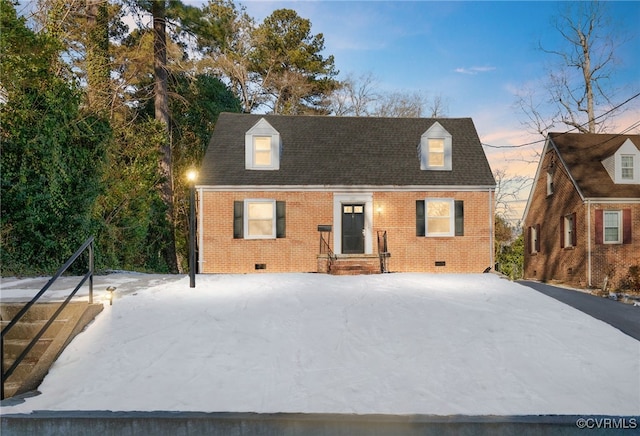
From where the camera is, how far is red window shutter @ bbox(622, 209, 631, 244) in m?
17.1

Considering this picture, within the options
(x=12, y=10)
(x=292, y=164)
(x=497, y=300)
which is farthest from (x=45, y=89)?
(x=497, y=300)

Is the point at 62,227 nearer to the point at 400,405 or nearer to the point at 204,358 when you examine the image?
the point at 204,358

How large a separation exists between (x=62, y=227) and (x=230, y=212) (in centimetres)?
528

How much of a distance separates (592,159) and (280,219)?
56.1 ft

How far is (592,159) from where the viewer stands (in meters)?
19.1

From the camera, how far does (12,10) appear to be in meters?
9.27

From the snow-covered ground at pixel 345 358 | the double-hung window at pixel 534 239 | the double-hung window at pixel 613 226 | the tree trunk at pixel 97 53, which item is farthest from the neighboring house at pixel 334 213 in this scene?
the double-hung window at pixel 534 239

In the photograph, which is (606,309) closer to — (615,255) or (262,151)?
(262,151)

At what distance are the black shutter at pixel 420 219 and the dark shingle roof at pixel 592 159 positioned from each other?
9.26 meters

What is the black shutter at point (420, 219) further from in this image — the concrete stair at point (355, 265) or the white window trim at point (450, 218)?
the concrete stair at point (355, 265)

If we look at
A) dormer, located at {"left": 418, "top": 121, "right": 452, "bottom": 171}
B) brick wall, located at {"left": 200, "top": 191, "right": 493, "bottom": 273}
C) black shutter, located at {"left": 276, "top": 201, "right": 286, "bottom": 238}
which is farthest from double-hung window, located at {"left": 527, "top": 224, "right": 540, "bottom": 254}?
black shutter, located at {"left": 276, "top": 201, "right": 286, "bottom": 238}

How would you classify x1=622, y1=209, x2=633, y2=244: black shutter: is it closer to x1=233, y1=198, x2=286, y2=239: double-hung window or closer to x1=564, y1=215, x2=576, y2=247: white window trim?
x1=564, y1=215, x2=576, y2=247: white window trim

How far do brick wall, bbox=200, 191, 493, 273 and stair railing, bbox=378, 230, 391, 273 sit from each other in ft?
0.73

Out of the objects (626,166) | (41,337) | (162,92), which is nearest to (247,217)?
(41,337)
